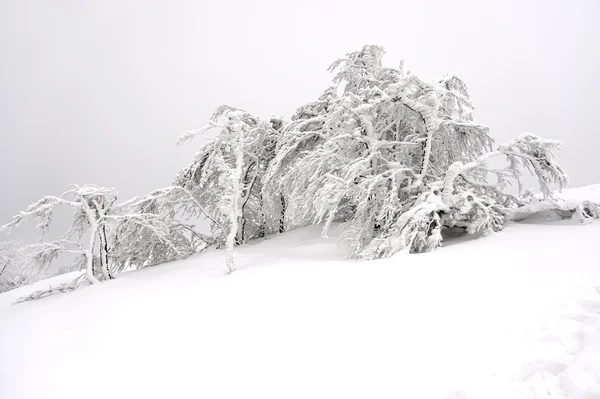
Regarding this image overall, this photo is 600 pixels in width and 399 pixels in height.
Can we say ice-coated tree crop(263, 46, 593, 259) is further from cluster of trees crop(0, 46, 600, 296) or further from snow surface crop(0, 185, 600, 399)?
snow surface crop(0, 185, 600, 399)

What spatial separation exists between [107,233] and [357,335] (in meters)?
7.90

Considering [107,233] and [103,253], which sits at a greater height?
[107,233]

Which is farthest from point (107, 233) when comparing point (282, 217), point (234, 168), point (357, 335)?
point (357, 335)

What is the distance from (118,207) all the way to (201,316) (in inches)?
229

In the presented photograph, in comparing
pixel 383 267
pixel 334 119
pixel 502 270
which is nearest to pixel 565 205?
pixel 502 270

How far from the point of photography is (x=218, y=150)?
8328mm

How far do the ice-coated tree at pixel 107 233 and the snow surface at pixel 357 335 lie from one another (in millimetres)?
2723

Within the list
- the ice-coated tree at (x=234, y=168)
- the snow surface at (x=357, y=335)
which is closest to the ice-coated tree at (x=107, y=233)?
the ice-coated tree at (x=234, y=168)

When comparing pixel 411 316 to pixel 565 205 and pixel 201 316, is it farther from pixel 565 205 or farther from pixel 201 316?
pixel 565 205

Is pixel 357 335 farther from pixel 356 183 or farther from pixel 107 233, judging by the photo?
pixel 107 233

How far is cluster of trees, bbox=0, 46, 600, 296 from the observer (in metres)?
5.98

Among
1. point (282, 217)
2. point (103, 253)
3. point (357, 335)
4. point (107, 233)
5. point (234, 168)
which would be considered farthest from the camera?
point (282, 217)

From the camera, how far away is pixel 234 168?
8.65 metres

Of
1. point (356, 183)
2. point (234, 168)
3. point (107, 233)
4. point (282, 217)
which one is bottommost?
point (282, 217)
